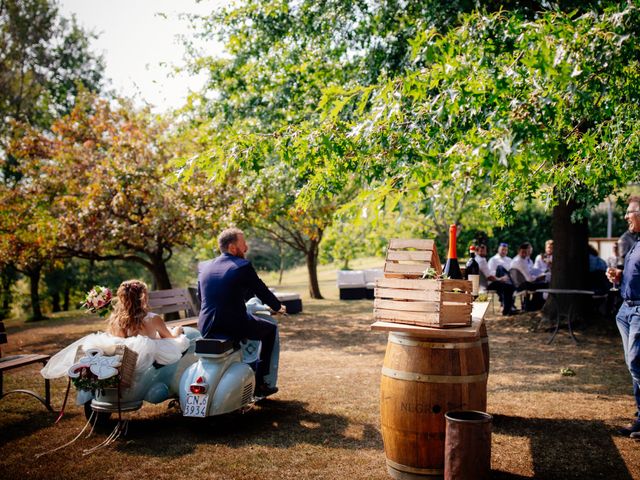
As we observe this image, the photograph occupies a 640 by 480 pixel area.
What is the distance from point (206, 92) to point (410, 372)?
11387 millimetres

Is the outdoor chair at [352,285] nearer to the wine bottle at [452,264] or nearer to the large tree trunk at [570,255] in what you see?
the large tree trunk at [570,255]

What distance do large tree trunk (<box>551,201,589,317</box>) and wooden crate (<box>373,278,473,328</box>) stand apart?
836cm

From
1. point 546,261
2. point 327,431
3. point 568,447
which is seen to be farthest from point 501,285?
point 327,431

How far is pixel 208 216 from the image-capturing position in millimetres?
13492

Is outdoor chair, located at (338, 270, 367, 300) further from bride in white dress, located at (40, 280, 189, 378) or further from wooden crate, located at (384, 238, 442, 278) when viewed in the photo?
wooden crate, located at (384, 238, 442, 278)

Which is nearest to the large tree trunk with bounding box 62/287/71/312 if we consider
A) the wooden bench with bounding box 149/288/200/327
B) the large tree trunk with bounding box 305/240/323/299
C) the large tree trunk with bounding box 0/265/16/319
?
the large tree trunk with bounding box 0/265/16/319

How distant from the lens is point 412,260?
452cm

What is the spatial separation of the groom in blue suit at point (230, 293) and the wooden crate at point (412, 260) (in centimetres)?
162

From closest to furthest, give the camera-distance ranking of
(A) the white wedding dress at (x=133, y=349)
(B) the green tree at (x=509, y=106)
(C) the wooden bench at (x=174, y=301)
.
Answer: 1. (B) the green tree at (x=509, y=106)
2. (A) the white wedding dress at (x=133, y=349)
3. (C) the wooden bench at (x=174, y=301)

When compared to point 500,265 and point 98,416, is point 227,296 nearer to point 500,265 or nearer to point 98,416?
point 98,416

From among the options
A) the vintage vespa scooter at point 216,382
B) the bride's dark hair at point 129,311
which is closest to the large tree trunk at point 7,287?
the bride's dark hair at point 129,311

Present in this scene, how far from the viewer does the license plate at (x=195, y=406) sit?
537 cm

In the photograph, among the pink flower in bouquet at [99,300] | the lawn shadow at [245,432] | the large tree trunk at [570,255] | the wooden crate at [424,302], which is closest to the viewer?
the wooden crate at [424,302]

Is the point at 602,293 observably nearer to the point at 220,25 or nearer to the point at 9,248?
the point at 220,25
